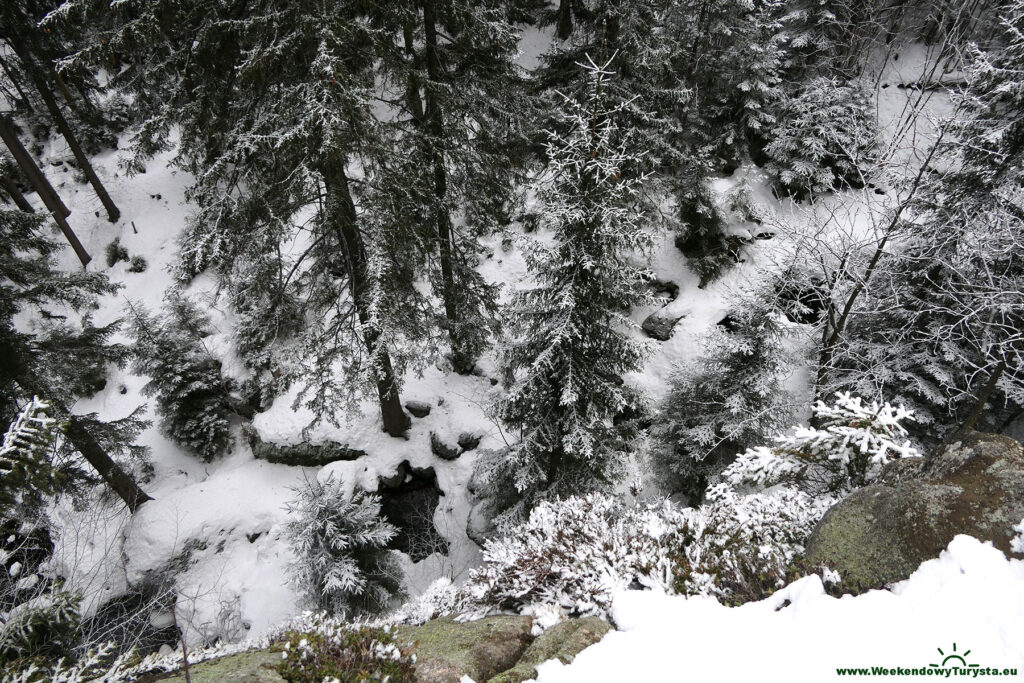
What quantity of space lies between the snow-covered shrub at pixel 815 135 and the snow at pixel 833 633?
47.4 feet

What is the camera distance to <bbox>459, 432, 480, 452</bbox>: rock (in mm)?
12109

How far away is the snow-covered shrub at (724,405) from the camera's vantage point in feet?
29.4

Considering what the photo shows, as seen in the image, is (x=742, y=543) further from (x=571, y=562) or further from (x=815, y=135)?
(x=815, y=135)

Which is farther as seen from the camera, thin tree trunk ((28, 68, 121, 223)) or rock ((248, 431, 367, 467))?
thin tree trunk ((28, 68, 121, 223))

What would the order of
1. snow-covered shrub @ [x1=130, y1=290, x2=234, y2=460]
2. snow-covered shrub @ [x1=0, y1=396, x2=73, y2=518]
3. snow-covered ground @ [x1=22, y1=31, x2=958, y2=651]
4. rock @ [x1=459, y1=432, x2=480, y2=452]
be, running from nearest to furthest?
snow-covered shrub @ [x1=0, y1=396, x2=73, y2=518], snow-covered ground @ [x1=22, y1=31, x2=958, y2=651], snow-covered shrub @ [x1=130, y1=290, x2=234, y2=460], rock @ [x1=459, y1=432, x2=480, y2=452]

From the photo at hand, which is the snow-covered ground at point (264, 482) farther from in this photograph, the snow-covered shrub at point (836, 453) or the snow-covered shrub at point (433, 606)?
the snow-covered shrub at point (836, 453)

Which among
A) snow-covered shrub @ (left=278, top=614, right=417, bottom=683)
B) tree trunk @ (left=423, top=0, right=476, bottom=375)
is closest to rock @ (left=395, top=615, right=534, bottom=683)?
snow-covered shrub @ (left=278, top=614, right=417, bottom=683)

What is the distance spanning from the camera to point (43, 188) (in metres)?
17.5

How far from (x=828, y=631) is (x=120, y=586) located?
14141 mm

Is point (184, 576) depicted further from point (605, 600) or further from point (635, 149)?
point (635, 149)

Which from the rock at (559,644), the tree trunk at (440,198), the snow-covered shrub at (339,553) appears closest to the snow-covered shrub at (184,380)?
the snow-covered shrub at (339,553)

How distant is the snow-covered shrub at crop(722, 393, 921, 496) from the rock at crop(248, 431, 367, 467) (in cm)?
965

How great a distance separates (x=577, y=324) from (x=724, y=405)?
4370 millimetres

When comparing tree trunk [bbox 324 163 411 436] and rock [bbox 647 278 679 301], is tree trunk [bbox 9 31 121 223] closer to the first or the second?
tree trunk [bbox 324 163 411 436]
